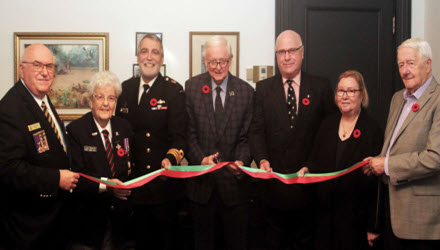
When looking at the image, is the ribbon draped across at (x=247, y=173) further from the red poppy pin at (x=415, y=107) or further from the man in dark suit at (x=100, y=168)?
the red poppy pin at (x=415, y=107)

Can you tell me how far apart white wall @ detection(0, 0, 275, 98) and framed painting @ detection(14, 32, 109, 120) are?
3.4 inches

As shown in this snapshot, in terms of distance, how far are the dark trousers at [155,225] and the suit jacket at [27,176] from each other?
67 cm

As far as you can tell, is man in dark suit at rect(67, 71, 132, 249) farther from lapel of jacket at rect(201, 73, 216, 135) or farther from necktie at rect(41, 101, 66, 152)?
lapel of jacket at rect(201, 73, 216, 135)

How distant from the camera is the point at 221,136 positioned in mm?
2908

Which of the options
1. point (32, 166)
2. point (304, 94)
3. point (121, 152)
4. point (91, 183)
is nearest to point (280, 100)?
point (304, 94)

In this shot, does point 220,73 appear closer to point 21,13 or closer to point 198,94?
point 198,94

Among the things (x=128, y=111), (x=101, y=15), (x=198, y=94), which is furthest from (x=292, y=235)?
(x=101, y=15)

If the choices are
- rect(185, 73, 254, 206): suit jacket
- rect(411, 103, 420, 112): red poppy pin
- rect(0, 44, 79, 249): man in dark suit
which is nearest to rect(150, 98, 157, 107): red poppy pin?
rect(185, 73, 254, 206): suit jacket

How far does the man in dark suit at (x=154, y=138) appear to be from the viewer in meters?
2.91

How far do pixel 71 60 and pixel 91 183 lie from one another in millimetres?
2285

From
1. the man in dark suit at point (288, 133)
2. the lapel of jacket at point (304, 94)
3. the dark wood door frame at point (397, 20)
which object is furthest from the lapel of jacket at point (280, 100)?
the dark wood door frame at point (397, 20)

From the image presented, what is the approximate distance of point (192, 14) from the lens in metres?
4.31

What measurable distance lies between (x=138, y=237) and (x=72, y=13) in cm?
272

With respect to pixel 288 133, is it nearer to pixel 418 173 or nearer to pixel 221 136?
pixel 221 136
